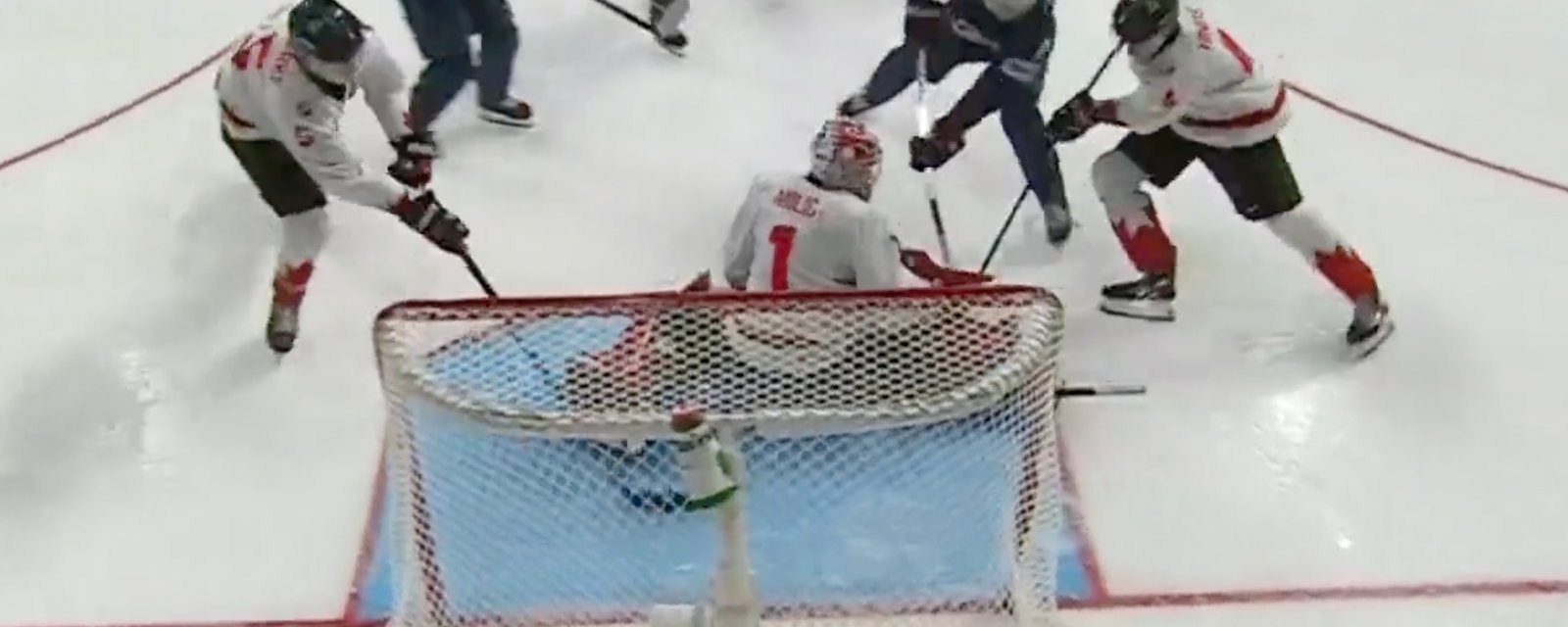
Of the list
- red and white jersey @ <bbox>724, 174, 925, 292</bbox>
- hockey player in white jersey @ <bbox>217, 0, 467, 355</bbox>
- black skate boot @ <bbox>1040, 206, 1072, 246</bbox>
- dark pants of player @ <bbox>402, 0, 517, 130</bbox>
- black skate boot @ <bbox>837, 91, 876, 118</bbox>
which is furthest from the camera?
black skate boot @ <bbox>837, 91, 876, 118</bbox>

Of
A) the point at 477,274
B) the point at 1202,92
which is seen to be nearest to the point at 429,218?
the point at 477,274

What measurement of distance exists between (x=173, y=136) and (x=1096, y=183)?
2129 mm

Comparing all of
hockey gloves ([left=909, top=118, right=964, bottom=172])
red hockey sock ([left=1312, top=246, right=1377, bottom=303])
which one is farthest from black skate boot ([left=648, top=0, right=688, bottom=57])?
red hockey sock ([left=1312, top=246, right=1377, bottom=303])

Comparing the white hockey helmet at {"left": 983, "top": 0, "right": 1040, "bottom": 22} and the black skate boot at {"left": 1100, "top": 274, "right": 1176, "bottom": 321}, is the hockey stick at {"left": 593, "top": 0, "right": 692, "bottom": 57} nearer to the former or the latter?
the white hockey helmet at {"left": 983, "top": 0, "right": 1040, "bottom": 22}

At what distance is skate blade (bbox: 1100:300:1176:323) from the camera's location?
367 cm

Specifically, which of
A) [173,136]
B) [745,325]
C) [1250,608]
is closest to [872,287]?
[745,325]

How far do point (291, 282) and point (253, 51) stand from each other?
0.45 meters

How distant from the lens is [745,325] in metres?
2.67

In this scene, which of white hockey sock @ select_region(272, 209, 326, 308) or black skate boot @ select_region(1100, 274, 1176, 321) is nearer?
white hockey sock @ select_region(272, 209, 326, 308)

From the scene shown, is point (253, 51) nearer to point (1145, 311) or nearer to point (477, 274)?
point (477, 274)

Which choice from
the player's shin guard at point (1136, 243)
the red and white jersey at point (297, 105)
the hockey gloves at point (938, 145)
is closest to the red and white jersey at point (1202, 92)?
the player's shin guard at point (1136, 243)

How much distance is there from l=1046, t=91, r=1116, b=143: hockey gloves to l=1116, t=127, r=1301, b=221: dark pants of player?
0.12 m

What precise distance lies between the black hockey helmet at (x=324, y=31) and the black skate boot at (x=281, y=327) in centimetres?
56

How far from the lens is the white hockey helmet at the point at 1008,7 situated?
12.0ft
